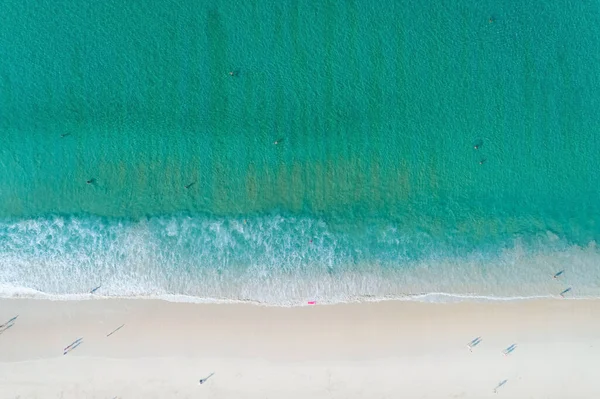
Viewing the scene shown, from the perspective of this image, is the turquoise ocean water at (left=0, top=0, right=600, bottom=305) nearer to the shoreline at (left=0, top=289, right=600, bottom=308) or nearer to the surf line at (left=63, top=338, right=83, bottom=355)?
the shoreline at (left=0, top=289, right=600, bottom=308)

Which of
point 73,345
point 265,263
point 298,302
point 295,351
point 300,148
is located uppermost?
point 300,148

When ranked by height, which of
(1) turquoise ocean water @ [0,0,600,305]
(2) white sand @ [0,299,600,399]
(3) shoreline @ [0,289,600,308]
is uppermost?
(1) turquoise ocean water @ [0,0,600,305]

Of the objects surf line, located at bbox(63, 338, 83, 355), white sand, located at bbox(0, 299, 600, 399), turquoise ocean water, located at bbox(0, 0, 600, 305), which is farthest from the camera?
turquoise ocean water, located at bbox(0, 0, 600, 305)

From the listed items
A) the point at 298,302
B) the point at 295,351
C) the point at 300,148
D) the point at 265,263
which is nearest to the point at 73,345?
the point at 265,263

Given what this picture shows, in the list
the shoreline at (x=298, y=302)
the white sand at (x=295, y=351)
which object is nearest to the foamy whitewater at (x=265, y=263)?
the shoreline at (x=298, y=302)

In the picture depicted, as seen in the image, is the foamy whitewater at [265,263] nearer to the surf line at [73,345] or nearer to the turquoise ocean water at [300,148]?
the turquoise ocean water at [300,148]

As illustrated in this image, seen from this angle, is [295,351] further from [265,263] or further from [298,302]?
[265,263]

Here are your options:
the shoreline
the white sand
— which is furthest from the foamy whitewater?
the white sand
